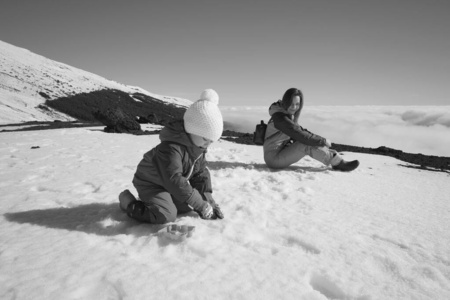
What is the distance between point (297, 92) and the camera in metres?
4.96

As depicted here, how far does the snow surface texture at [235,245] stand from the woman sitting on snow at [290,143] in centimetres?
110

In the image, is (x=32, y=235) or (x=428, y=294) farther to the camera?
(x=32, y=235)

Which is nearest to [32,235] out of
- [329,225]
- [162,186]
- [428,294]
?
[162,186]

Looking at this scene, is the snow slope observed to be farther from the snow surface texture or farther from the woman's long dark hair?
the woman's long dark hair

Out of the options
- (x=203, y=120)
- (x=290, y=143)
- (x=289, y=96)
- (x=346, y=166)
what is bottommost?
(x=346, y=166)

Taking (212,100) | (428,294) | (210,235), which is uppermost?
(212,100)

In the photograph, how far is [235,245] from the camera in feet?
6.86

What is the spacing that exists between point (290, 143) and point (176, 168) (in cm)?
362

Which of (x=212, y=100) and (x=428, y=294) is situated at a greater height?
(x=212, y=100)

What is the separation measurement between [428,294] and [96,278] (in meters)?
2.13

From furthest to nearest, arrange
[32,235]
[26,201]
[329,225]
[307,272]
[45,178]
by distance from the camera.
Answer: [45,178], [26,201], [329,225], [32,235], [307,272]

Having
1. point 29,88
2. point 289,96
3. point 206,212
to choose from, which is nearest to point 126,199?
point 206,212

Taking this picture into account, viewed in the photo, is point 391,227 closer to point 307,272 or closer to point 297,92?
point 307,272

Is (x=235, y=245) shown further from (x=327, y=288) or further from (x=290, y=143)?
(x=290, y=143)
